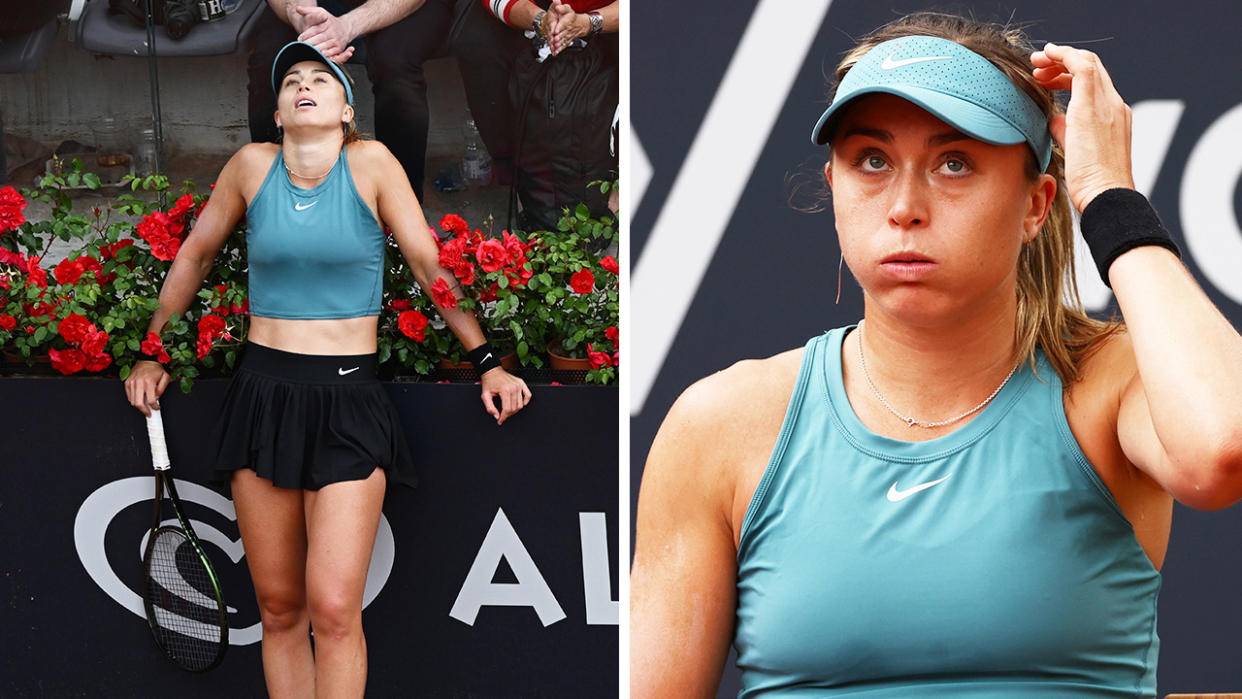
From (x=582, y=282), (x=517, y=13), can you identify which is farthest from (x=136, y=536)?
(x=517, y=13)

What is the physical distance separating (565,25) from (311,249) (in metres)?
1.18

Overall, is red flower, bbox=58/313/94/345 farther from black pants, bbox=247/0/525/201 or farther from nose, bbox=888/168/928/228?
nose, bbox=888/168/928/228

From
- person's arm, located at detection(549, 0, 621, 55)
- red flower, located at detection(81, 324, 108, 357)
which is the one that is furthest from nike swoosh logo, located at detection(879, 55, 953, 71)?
red flower, located at detection(81, 324, 108, 357)

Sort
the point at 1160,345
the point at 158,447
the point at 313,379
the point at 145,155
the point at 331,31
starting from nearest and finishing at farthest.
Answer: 1. the point at 1160,345
2. the point at 313,379
3. the point at 158,447
4. the point at 331,31
5. the point at 145,155

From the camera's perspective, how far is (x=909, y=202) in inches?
52.7

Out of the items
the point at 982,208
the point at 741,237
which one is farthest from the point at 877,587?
the point at 741,237

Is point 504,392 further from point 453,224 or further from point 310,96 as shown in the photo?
Result: point 310,96

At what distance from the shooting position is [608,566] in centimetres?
363

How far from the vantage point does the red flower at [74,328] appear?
11.6ft

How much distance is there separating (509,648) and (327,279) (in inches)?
50.9

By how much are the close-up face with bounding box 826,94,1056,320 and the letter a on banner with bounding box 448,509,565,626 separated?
2.41 metres

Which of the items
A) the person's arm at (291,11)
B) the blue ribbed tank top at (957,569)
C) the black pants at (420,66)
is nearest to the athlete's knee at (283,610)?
the black pants at (420,66)

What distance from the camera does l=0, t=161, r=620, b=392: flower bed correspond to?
3547 mm

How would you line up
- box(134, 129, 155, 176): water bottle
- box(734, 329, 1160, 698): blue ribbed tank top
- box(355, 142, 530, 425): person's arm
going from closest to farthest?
box(734, 329, 1160, 698): blue ribbed tank top < box(355, 142, 530, 425): person's arm < box(134, 129, 155, 176): water bottle
